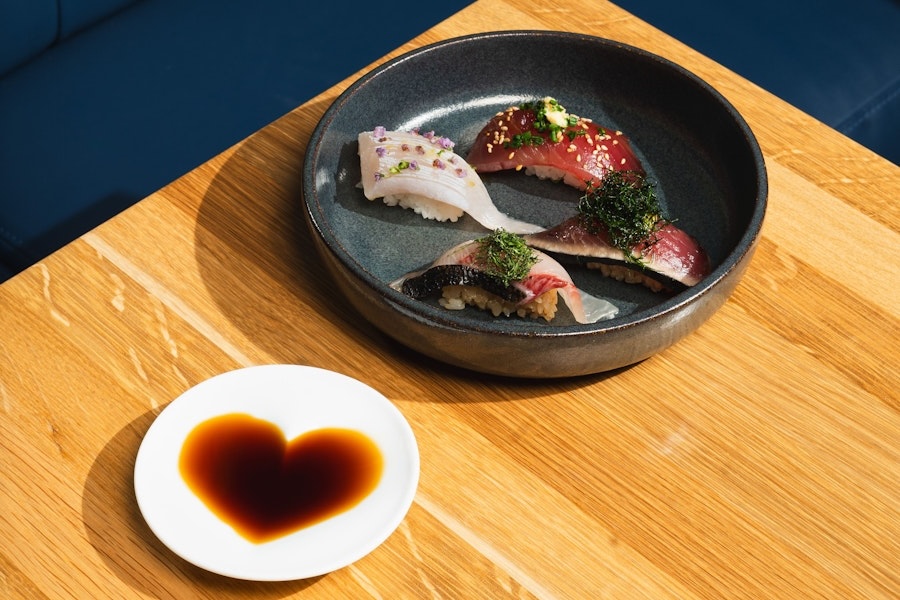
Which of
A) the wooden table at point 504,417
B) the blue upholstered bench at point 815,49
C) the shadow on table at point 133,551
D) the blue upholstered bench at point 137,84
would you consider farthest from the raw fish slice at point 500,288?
the blue upholstered bench at point 815,49

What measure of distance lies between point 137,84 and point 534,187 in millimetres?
1176

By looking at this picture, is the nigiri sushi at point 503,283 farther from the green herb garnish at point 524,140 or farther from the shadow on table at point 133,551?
the shadow on table at point 133,551

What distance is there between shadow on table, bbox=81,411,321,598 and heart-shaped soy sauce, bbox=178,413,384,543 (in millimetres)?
70

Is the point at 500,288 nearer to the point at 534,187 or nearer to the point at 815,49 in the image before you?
the point at 534,187

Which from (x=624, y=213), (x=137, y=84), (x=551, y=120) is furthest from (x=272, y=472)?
(x=137, y=84)

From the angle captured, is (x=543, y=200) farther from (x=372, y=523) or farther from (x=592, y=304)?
(x=372, y=523)

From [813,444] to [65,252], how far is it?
46.9 inches

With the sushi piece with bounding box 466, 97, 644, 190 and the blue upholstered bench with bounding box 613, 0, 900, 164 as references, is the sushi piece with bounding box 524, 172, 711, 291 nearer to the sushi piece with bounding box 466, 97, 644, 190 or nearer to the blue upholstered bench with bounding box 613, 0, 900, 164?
the sushi piece with bounding box 466, 97, 644, 190

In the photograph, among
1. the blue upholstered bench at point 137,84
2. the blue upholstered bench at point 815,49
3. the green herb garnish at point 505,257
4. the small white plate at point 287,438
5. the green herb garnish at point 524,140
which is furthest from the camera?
the blue upholstered bench at point 815,49

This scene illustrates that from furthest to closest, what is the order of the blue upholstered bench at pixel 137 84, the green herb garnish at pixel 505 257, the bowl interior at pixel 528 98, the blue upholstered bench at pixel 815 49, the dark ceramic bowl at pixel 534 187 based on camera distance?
the blue upholstered bench at pixel 815 49, the blue upholstered bench at pixel 137 84, the bowl interior at pixel 528 98, the green herb garnish at pixel 505 257, the dark ceramic bowl at pixel 534 187

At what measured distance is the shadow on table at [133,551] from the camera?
4.02 ft

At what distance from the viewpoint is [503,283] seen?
4.82ft

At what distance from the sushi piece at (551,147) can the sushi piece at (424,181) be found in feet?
0.22

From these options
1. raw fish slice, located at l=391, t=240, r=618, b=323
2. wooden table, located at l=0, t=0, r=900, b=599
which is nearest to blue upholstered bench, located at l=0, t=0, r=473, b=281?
wooden table, located at l=0, t=0, r=900, b=599
